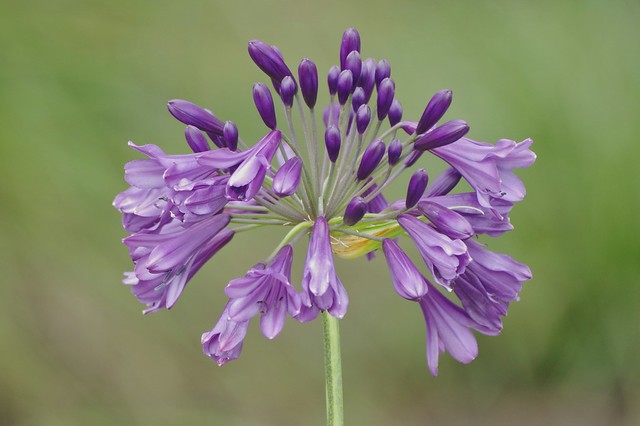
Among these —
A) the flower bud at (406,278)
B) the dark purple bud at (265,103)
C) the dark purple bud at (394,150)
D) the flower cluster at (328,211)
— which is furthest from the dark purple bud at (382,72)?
the flower bud at (406,278)

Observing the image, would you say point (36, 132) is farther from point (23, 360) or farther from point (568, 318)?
point (568, 318)

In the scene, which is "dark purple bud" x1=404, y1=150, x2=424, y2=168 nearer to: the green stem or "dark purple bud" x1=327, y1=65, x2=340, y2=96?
"dark purple bud" x1=327, y1=65, x2=340, y2=96

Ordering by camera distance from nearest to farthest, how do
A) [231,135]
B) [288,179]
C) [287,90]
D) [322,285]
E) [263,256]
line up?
[322,285] → [288,179] → [231,135] → [287,90] → [263,256]

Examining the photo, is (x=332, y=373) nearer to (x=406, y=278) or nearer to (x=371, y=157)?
(x=406, y=278)

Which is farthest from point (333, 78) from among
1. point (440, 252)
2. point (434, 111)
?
point (440, 252)

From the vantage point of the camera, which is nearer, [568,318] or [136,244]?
[136,244]

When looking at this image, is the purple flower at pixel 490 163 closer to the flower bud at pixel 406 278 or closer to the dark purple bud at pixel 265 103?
the flower bud at pixel 406 278

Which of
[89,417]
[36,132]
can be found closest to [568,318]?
[89,417]

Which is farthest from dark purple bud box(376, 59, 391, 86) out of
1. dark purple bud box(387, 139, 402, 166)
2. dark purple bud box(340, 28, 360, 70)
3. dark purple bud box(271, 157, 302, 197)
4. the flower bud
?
the flower bud
